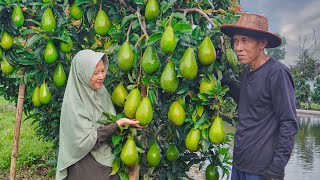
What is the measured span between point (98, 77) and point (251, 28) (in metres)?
0.90

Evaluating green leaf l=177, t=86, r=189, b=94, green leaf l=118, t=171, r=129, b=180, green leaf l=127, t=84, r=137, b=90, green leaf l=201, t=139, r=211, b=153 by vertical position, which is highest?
green leaf l=127, t=84, r=137, b=90

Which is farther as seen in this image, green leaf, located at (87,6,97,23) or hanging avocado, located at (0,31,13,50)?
hanging avocado, located at (0,31,13,50)

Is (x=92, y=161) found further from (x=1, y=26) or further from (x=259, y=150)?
(x=1, y=26)

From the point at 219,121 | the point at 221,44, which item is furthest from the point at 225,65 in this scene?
the point at 219,121

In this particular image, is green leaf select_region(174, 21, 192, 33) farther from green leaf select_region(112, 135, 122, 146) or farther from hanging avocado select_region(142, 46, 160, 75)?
green leaf select_region(112, 135, 122, 146)

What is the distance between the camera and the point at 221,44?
238 centimetres

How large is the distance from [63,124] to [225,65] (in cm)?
100

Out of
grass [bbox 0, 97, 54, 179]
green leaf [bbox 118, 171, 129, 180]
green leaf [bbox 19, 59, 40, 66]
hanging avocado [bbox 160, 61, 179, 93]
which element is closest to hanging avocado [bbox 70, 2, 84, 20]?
green leaf [bbox 19, 59, 40, 66]

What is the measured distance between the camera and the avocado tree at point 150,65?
217cm

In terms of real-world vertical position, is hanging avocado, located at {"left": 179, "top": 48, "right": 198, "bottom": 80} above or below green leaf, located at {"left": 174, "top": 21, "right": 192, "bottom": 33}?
below

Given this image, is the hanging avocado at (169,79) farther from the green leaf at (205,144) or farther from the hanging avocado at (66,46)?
the hanging avocado at (66,46)

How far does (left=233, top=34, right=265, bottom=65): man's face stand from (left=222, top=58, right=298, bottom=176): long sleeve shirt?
90 millimetres

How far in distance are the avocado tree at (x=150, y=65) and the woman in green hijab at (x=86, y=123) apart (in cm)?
6

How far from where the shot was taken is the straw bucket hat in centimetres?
230
